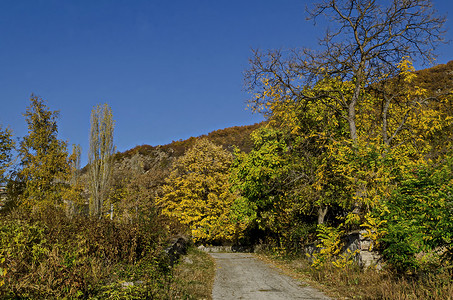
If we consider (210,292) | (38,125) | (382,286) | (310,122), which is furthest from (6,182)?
(382,286)

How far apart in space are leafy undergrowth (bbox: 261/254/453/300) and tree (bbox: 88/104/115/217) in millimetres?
15781

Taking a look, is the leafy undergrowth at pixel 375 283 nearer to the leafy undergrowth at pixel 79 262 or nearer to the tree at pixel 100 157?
the leafy undergrowth at pixel 79 262

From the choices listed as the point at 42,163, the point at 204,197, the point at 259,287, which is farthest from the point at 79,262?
the point at 204,197

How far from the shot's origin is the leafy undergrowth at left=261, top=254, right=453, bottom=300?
5.79 m

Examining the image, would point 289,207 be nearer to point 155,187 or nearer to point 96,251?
point 96,251

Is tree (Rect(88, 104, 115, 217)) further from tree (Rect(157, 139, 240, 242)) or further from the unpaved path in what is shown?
the unpaved path

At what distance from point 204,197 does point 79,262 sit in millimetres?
22628

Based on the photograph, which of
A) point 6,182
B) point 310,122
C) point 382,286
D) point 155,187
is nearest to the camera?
point 382,286

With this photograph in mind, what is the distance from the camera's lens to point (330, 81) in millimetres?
13516

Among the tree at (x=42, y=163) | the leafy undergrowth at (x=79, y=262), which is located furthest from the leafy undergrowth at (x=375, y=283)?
the tree at (x=42, y=163)

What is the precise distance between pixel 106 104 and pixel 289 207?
1588 centimetres

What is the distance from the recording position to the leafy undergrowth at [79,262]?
4852 mm

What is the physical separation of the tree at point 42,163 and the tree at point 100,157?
3.87m

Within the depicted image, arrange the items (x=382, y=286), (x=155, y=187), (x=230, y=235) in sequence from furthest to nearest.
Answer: (x=155, y=187) → (x=230, y=235) → (x=382, y=286)
